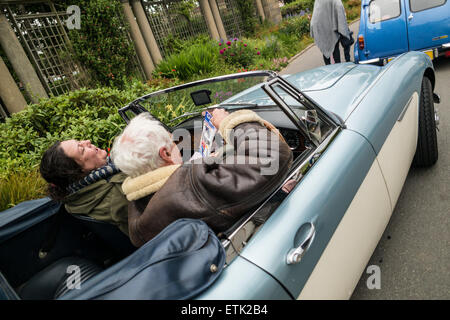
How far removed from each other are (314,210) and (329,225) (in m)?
0.11

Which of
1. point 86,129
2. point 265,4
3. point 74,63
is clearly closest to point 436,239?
point 86,129

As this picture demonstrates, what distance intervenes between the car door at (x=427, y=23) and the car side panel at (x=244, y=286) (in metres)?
5.17

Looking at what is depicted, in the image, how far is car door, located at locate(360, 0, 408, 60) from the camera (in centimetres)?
462

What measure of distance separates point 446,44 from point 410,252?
4.15 m

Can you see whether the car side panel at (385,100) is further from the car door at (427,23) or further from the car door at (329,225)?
the car door at (427,23)

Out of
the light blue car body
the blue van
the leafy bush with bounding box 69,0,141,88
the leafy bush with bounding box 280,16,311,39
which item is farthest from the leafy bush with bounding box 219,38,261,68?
the light blue car body

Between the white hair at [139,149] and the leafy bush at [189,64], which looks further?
the leafy bush at [189,64]

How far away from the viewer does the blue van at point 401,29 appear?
4426mm

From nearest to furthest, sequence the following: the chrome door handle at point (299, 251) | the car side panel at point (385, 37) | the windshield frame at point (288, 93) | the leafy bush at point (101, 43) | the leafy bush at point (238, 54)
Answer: the chrome door handle at point (299, 251) < the windshield frame at point (288, 93) < the car side panel at point (385, 37) < the leafy bush at point (101, 43) < the leafy bush at point (238, 54)

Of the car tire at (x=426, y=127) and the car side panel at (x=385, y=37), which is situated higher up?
the car side panel at (x=385, y=37)

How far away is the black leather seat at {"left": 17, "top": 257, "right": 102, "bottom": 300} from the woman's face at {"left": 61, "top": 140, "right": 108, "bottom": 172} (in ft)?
1.80

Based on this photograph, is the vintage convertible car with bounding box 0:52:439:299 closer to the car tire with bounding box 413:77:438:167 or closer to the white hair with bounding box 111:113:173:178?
the car tire with bounding box 413:77:438:167

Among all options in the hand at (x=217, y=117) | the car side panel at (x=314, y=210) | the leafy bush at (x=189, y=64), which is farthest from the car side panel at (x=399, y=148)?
the leafy bush at (x=189, y=64)

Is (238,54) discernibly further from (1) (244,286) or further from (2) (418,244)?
(1) (244,286)
